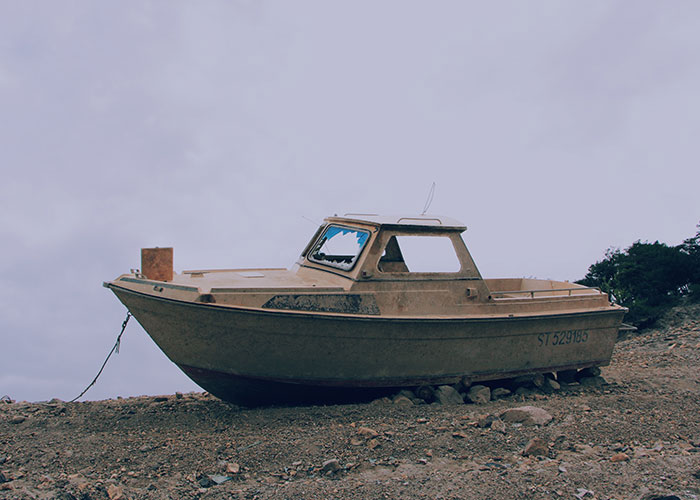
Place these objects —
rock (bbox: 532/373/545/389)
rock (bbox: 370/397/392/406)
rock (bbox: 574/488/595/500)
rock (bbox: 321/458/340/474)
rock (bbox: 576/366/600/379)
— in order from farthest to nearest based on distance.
Answer: rock (bbox: 576/366/600/379)
rock (bbox: 532/373/545/389)
rock (bbox: 370/397/392/406)
rock (bbox: 321/458/340/474)
rock (bbox: 574/488/595/500)

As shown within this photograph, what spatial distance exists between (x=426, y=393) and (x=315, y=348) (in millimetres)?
1561

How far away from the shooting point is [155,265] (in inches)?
285

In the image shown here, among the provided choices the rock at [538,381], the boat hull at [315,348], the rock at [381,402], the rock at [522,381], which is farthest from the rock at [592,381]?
the rock at [381,402]

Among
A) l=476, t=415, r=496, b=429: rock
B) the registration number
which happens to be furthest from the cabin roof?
l=476, t=415, r=496, b=429: rock

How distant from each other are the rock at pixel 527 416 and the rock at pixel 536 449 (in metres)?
0.64

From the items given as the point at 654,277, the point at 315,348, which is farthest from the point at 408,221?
the point at 654,277

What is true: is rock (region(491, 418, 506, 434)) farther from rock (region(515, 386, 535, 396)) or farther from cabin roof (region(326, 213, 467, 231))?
cabin roof (region(326, 213, 467, 231))

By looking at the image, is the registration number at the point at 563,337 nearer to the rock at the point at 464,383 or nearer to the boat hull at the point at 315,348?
the boat hull at the point at 315,348

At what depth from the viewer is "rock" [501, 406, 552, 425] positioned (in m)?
6.87

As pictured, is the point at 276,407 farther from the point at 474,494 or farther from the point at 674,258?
the point at 674,258

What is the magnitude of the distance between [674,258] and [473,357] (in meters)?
7.61

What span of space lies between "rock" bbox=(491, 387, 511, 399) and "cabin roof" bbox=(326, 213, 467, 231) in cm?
204

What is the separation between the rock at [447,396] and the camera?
768cm

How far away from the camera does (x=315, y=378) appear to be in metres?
7.14
